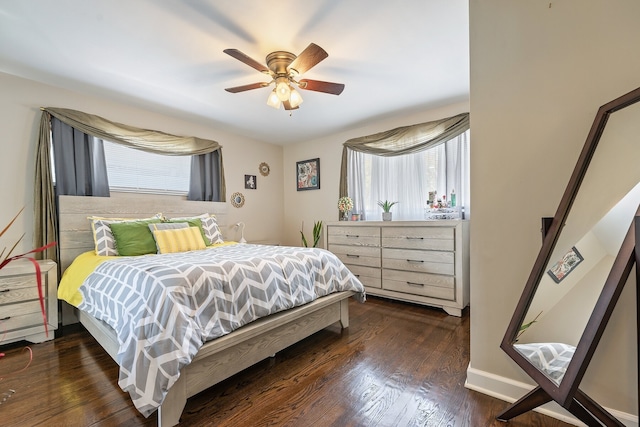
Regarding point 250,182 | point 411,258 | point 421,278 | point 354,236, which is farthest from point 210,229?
point 421,278

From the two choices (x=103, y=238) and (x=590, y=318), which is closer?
(x=590, y=318)

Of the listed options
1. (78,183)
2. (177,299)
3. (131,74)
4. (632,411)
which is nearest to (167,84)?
(131,74)

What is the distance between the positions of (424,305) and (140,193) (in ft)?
11.4

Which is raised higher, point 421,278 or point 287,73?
point 287,73

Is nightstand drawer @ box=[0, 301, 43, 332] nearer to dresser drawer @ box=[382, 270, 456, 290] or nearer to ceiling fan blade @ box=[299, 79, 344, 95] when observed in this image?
Result: ceiling fan blade @ box=[299, 79, 344, 95]

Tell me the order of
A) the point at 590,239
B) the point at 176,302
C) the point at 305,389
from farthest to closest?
the point at 305,389 < the point at 176,302 < the point at 590,239

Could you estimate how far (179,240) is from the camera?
282 cm

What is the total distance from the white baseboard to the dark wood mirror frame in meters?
0.17

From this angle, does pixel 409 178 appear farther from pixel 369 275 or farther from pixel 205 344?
pixel 205 344

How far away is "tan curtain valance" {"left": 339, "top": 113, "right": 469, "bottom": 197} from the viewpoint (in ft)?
10.8

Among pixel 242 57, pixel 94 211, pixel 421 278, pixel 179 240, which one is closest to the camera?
pixel 242 57

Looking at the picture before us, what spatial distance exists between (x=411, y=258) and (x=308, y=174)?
2.27m

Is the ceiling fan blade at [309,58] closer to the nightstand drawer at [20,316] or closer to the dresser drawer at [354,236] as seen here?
the dresser drawer at [354,236]

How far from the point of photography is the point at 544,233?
4.66 feet
